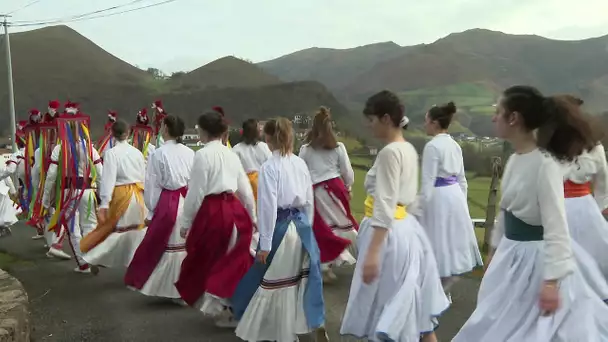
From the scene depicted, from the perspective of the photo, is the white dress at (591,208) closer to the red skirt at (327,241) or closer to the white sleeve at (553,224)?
the white sleeve at (553,224)

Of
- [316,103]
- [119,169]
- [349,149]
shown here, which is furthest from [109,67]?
[119,169]

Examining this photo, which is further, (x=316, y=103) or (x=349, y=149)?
(x=316, y=103)

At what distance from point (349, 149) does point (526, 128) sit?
6916 millimetres

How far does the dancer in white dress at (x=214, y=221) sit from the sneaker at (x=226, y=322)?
0.19ft

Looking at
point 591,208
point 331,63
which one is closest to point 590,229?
point 591,208

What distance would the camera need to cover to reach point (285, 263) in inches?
160

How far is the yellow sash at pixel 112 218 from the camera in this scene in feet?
20.2

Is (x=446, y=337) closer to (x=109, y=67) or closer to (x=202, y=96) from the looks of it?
(x=202, y=96)

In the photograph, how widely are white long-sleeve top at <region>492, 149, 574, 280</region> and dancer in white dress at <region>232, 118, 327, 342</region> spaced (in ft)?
5.58

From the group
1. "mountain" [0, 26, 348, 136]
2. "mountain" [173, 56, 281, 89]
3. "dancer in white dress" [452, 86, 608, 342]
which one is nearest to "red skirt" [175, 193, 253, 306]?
"dancer in white dress" [452, 86, 608, 342]

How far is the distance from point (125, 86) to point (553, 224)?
15494 millimetres

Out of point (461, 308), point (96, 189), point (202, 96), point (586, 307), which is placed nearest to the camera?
point (586, 307)

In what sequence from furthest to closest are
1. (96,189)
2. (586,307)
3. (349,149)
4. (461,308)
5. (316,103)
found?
(316,103)
(349,149)
(96,189)
(461,308)
(586,307)

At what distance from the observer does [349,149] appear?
31.3 feet
